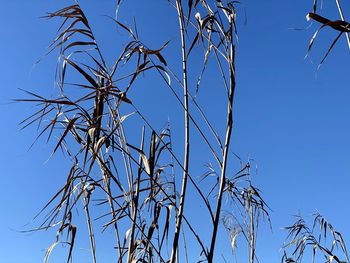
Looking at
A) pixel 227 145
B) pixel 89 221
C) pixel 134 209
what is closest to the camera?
pixel 227 145

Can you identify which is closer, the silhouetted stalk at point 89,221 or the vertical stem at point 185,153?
the vertical stem at point 185,153

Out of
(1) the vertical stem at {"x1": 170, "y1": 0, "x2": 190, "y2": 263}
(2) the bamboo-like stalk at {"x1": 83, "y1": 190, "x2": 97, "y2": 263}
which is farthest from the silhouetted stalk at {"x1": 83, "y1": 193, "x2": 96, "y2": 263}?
(1) the vertical stem at {"x1": 170, "y1": 0, "x2": 190, "y2": 263}

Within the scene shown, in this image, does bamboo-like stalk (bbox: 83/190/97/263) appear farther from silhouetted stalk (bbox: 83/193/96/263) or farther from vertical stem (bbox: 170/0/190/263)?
vertical stem (bbox: 170/0/190/263)

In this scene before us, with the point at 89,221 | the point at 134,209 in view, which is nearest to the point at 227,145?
the point at 134,209

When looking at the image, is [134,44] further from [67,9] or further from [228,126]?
[228,126]

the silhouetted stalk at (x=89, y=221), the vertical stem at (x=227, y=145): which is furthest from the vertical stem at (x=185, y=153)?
the silhouetted stalk at (x=89, y=221)

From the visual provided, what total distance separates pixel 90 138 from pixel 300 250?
2087 mm

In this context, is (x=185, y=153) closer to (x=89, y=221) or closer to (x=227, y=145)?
(x=227, y=145)

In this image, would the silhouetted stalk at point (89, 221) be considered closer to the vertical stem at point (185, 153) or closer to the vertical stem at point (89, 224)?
the vertical stem at point (89, 224)

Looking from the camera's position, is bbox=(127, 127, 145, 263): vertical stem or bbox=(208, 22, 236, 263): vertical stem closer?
bbox=(208, 22, 236, 263): vertical stem

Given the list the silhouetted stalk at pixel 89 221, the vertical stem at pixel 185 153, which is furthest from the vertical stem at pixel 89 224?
the vertical stem at pixel 185 153

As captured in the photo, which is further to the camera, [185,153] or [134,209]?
[134,209]

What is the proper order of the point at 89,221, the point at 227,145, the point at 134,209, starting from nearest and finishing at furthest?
the point at 227,145 < the point at 134,209 < the point at 89,221

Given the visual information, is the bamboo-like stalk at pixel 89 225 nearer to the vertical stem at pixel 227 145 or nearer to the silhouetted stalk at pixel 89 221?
the silhouetted stalk at pixel 89 221
